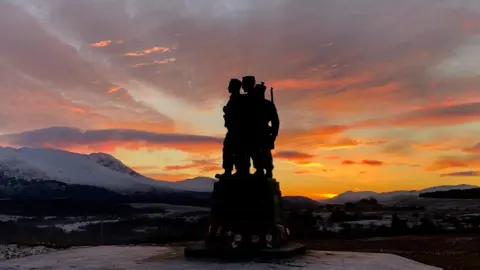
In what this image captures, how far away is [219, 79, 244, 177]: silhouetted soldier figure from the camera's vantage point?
10.8 meters

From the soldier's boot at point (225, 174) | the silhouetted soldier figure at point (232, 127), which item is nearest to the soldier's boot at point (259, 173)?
the silhouetted soldier figure at point (232, 127)

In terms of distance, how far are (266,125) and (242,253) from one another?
2.72m

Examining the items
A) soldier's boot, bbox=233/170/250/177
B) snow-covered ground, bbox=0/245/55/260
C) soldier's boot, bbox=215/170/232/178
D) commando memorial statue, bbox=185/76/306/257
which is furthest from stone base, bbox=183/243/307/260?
snow-covered ground, bbox=0/245/55/260

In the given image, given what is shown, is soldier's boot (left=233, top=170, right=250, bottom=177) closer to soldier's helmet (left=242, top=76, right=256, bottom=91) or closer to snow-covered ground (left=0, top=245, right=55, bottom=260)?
soldier's helmet (left=242, top=76, right=256, bottom=91)

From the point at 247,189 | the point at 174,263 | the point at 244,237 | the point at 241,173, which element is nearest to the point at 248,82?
the point at 241,173

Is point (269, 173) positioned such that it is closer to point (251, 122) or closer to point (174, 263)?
point (251, 122)

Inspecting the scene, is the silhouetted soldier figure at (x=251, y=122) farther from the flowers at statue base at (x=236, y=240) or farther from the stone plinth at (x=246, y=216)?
the flowers at statue base at (x=236, y=240)

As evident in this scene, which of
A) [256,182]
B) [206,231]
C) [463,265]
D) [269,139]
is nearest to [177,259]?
[206,231]

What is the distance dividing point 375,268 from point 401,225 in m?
34.4

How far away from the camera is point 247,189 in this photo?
33.5 feet

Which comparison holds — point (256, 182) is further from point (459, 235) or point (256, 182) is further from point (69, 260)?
point (459, 235)

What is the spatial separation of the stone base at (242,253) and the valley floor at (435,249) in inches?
473

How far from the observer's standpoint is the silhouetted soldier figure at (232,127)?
10.8 meters

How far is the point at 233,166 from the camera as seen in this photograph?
10.9 meters
